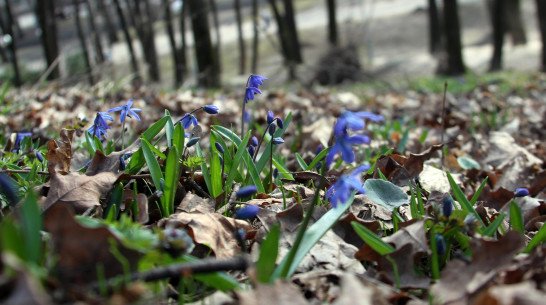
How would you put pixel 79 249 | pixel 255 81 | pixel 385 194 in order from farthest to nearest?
1. pixel 255 81
2. pixel 385 194
3. pixel 79 249

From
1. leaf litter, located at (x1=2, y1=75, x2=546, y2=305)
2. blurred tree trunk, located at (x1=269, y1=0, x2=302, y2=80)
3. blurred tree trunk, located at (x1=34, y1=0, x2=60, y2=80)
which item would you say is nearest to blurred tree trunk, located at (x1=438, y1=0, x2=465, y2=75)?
blurred tree trunk, located at (x1=269, y1=0, x2=302, y2=80)

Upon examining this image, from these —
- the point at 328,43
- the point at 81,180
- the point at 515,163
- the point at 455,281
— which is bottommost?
the point at 328,43

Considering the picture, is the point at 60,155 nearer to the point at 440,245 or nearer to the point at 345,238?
the point at 345,238

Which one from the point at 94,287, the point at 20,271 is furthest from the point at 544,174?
the point at 20,271

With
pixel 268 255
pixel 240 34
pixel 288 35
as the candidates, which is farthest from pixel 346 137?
pixel 240 34

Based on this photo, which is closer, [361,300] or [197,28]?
[361,300]

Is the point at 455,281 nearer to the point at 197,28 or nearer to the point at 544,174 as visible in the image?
the point at 544,174
